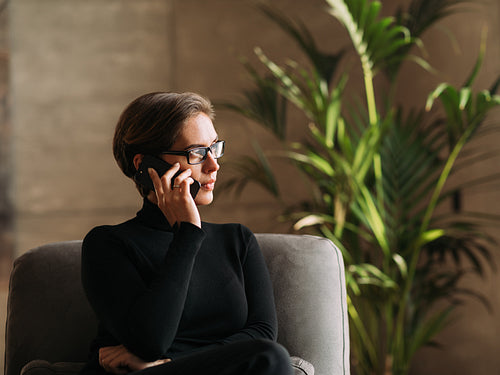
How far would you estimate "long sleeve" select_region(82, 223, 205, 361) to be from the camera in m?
1.39

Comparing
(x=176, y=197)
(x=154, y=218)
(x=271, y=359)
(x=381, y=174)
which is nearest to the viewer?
(x=271, y=359)

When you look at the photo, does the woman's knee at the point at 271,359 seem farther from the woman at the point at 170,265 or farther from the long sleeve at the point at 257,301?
the long sleeve at the point at 257,301

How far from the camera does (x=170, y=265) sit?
1.44m

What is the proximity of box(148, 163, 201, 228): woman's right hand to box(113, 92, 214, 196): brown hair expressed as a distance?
0.07 m

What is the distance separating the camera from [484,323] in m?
3.08

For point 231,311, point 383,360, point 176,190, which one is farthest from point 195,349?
→ point 383,360

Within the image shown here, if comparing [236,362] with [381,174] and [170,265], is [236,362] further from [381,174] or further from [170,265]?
[381,174]

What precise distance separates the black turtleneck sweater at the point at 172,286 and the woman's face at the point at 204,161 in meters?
0.14

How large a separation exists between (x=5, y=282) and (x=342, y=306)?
2096 mm

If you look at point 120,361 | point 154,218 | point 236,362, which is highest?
point 154,218

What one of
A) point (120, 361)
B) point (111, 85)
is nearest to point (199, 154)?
point (120, 361)

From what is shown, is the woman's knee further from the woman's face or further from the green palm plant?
the green palm plant

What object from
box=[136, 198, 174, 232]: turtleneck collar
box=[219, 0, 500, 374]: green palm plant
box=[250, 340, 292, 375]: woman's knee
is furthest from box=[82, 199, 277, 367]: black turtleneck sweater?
box=[219, 0, 500, 374]: green palm plant

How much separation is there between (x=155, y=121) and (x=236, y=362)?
649 mm
